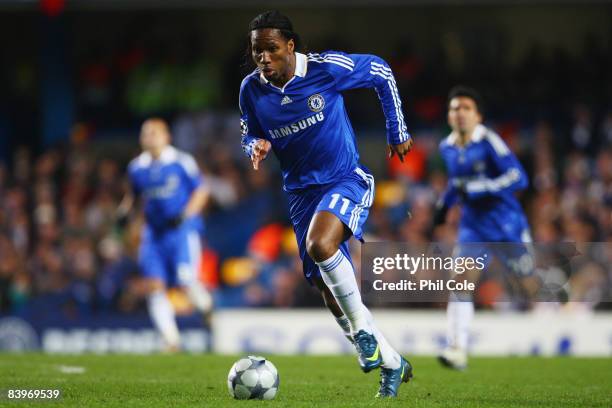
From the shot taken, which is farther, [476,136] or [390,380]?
[476,136]

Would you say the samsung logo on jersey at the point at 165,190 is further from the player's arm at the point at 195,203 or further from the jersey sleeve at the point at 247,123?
the jersey sleeve at the point at 247,123

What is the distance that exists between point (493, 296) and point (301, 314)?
2464mm

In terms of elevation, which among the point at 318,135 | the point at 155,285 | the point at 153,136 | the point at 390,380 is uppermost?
the point at 153,136

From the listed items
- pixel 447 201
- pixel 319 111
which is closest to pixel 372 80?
pixel 319 111

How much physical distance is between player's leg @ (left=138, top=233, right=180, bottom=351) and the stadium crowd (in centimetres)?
200

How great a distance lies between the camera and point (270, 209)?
1834 centimetres

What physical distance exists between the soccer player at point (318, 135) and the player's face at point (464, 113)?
133 inches

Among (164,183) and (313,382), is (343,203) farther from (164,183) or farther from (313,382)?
(164,183)

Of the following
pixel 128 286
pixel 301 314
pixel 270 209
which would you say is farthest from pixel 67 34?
pixel 301 314

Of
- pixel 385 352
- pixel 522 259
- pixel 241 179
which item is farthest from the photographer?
pixel 241 179

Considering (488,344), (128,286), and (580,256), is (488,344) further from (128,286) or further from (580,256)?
(128,286)

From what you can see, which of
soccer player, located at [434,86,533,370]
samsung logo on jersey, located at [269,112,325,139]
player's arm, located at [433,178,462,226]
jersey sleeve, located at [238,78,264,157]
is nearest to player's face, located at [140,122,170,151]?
soccer player, located at [434,86,533,370]

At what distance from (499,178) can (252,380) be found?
4.58 m

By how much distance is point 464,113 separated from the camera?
10.8m
